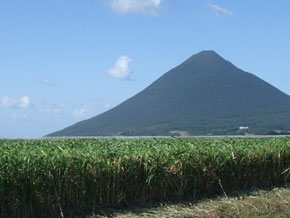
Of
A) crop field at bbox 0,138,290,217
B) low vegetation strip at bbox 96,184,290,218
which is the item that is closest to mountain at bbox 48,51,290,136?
crop field at bbox 0,138,290,217

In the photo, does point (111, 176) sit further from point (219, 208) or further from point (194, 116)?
point (194, 116)

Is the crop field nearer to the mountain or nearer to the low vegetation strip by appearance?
the low vegetation strip

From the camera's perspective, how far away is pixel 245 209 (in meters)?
8.18

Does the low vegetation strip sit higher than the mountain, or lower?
lower

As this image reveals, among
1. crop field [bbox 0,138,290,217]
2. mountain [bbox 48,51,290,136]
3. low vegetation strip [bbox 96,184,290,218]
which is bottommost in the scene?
low vegetation strip [bbox 96,184,290,218]

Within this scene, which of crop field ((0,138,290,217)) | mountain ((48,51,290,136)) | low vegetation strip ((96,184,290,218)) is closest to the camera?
crop field ((0,138,290,217))

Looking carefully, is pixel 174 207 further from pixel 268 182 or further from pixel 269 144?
pixel 269 144

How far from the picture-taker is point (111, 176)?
305 inches

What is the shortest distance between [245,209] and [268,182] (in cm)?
221

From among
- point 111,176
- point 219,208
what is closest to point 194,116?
point 219,208

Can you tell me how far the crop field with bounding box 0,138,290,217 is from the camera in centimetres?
705

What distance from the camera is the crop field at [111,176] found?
7.05 metres

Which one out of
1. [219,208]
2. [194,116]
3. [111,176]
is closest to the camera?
[111,176]

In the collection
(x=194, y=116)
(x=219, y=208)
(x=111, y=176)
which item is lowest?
(x=219, y=208)
